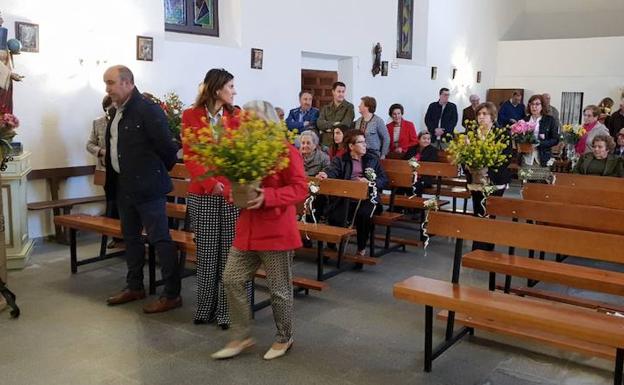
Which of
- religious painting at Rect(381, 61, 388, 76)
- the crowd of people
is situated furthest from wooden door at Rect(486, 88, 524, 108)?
the crowd of people

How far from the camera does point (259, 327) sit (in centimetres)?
430

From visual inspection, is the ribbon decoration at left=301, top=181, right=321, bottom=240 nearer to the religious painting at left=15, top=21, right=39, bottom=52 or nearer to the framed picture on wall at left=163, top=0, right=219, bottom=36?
the religious painting at left=15, top=21, right=39, bottom=52

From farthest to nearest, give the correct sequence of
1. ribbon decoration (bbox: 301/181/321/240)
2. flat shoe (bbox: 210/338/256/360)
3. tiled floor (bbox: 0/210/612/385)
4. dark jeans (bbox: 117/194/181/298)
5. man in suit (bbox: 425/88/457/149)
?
man in suit (bbox: 425/88/457/149) → ribbon decoration (bbox: 301/181/321/240) → dark jeans (bbox: 117/194/181/298) → flat shoe (bbox: 210/338/256/360) → tiled floor (bbox: 0/210/612/385)

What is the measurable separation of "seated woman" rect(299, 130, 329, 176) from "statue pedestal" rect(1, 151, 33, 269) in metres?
2.71

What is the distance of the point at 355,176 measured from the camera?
20.3ft

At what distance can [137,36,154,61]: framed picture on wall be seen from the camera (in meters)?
7.82

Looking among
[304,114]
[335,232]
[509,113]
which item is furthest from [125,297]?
[509,113]

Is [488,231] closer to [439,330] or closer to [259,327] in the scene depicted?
[439,330]

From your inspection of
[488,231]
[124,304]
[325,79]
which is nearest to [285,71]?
[325,79]

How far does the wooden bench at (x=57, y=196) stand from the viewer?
6.80 m

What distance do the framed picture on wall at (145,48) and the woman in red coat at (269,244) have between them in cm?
488

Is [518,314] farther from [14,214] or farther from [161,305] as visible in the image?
[14,214]

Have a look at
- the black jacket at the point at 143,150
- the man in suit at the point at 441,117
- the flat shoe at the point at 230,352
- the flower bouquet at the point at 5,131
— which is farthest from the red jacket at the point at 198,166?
the man in suit at the point at 441,117

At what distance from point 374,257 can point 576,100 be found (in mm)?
11034
